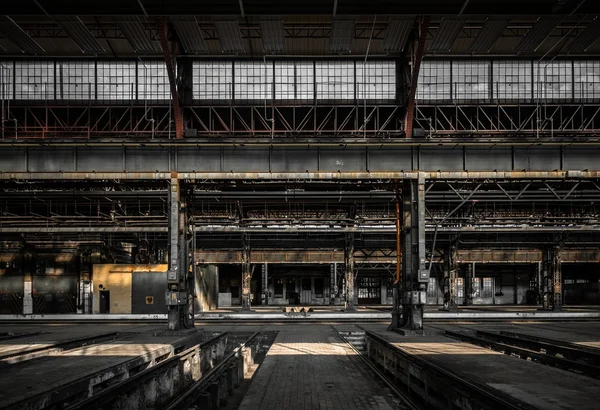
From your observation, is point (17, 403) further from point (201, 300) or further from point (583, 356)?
point (201, 300)

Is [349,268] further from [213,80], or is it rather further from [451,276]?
[213,80]

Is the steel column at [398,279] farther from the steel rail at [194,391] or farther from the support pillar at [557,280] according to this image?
the support pillar at [557,280]

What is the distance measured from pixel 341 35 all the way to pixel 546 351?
1459 centimetres

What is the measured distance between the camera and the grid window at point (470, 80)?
25984mm

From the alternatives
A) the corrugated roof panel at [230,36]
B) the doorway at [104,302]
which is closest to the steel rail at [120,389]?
the corrugated roof panel at [230,36]

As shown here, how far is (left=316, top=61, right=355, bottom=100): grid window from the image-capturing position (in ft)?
84.5

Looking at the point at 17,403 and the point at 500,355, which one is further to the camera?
the point at 500,355

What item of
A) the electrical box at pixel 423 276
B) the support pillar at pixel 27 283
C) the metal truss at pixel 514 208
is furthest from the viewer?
the support pillar at pixel 27 283

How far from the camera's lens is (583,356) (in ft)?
57.7

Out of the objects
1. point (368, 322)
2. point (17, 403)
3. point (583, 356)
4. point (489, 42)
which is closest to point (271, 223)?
point (368, 322)

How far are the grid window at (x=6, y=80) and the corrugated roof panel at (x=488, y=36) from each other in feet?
69.4

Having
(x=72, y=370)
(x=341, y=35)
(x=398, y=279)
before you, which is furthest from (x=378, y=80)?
(x=72, y=370)

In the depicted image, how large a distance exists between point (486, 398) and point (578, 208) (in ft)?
121

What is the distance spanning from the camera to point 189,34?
910 inches
